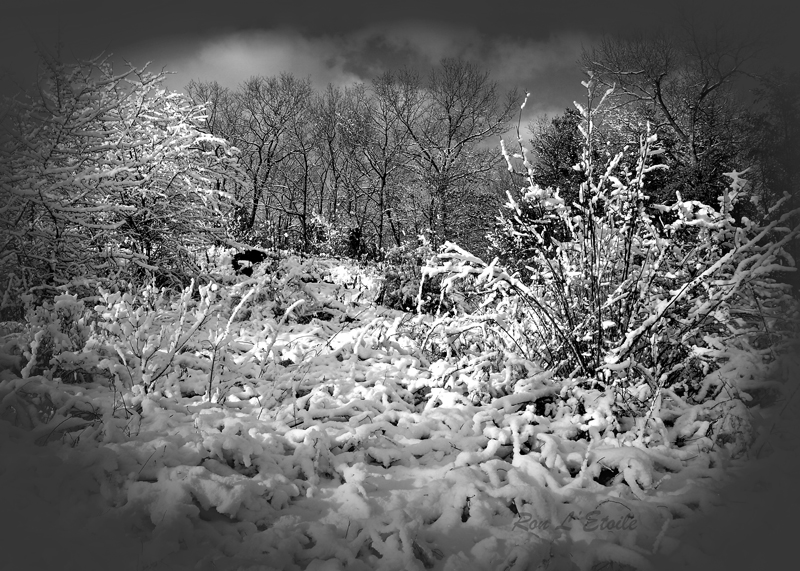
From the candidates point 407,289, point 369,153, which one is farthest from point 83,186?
point 369,153

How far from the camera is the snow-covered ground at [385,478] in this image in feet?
4.47

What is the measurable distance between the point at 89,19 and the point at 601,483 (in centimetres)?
349

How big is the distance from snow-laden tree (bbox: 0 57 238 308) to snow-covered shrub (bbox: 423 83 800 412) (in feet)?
12.0

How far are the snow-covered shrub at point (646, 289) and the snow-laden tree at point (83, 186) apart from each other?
3.65m

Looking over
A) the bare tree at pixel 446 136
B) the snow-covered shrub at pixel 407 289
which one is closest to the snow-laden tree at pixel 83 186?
the snow-covered shrub at pixel 407 289

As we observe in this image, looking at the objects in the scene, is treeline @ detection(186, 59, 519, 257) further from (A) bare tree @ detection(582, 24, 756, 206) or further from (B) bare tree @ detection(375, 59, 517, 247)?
(A) bare tree @ detection(582, 24, 756, 206)

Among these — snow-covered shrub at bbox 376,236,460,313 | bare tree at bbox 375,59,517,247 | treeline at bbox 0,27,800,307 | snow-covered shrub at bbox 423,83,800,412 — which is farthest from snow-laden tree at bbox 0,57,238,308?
bare tree at bbox 375,59,517,247

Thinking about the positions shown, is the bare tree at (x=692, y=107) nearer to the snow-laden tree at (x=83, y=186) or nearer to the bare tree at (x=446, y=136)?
the bare tree at (x=446, y=136)

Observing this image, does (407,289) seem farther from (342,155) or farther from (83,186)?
(342,155)

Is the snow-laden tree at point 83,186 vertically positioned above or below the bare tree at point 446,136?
below

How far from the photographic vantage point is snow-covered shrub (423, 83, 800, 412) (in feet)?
7.66

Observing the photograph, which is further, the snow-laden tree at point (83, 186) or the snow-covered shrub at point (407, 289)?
the snow-covered shrub at point (407, 289)

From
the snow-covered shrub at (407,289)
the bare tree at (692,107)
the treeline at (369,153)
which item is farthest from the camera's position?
the treeline at (369,153)

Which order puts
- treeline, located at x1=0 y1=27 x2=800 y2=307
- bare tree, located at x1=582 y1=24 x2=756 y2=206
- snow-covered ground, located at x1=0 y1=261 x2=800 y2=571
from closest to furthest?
snow-covered ground, located at x1=0 y1=261 x2=800 y2=571 < treeline, located at x1=0 y1=27 x2=800 y2=307 < bare tree, located at x1=582 y1=24 x2=756 y2=206
